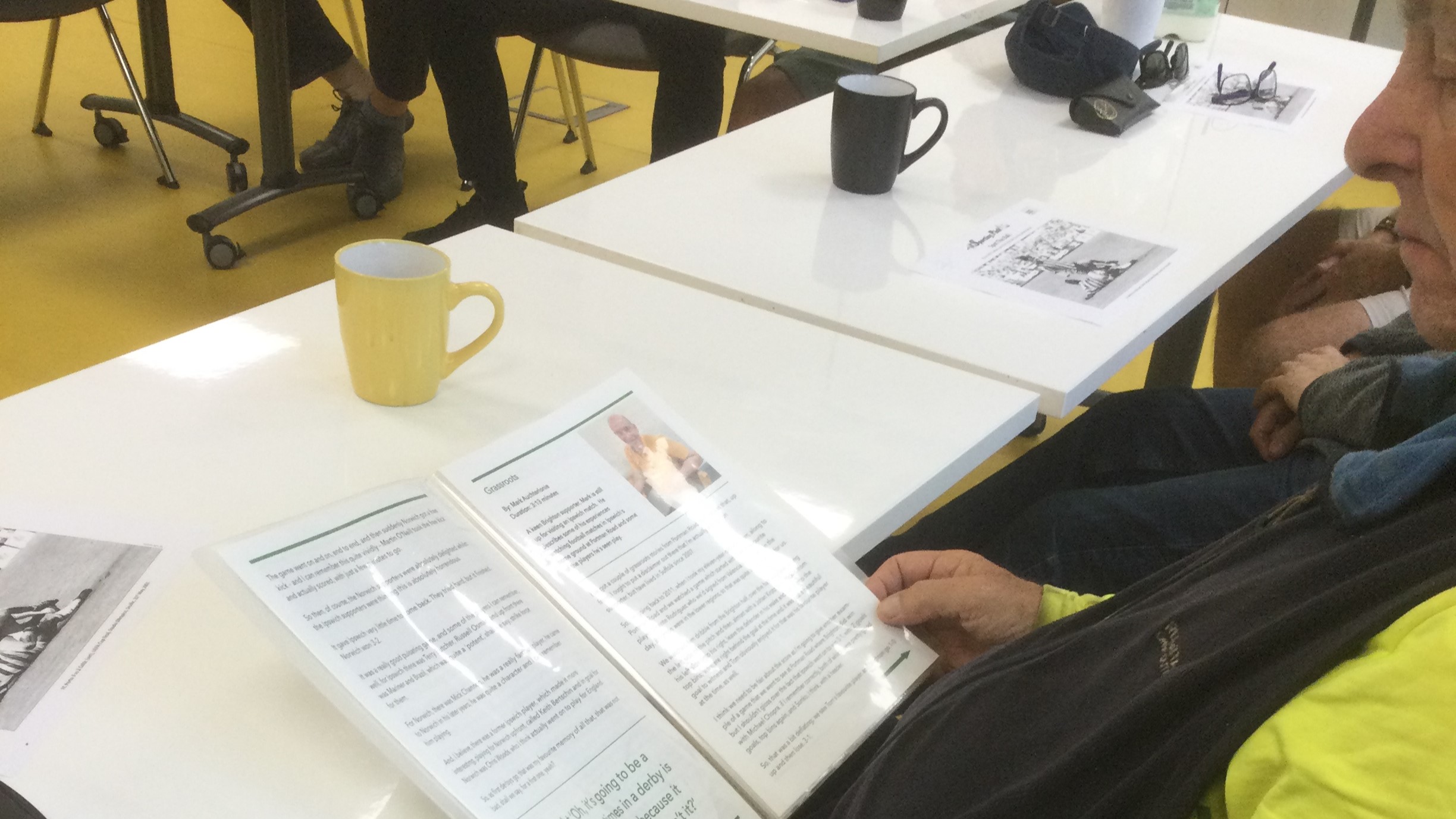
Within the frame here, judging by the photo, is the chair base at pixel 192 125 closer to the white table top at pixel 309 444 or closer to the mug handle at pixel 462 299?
the white table top at pixel 309 444

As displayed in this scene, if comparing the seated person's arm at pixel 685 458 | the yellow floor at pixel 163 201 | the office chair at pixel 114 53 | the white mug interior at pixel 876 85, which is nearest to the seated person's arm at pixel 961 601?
the seated person's arm at pixel 685 458

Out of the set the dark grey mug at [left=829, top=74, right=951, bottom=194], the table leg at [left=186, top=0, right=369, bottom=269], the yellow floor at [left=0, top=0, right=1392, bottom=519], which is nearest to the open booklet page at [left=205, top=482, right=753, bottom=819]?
the dark grey mug at [left=829, top=74, right=951, bottom=194]

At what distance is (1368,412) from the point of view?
3.50 ft

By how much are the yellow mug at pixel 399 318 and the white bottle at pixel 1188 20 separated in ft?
4.91

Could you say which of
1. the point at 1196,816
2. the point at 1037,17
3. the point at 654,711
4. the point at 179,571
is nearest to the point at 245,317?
the point at 179,571

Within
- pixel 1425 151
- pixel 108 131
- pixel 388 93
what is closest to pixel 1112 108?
pixel 1425 151

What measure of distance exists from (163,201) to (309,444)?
2.45 metres

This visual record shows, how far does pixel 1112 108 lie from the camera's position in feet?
4.93

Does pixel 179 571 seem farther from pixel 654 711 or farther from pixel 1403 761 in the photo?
pixel 1403 761

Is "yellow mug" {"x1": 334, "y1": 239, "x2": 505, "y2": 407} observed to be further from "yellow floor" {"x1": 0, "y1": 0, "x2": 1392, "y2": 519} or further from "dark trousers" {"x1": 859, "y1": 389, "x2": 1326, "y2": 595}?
"yellow floor" {"x1": 0, "y1": 0, "x2": 1392, "y2": 519}

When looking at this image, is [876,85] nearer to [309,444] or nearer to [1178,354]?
[309,444]

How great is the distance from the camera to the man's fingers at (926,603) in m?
0.69

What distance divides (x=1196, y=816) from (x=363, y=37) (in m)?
4.26

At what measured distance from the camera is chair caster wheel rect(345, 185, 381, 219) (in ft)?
9.38
